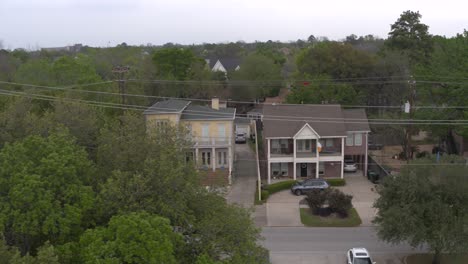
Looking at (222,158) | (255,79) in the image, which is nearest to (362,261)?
(222,158)

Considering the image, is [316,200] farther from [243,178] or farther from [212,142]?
[212,142]

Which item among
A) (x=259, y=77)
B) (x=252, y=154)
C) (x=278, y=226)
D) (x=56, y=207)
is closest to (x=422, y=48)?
(x=259, y=77)

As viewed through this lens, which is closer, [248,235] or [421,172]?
[248,235]

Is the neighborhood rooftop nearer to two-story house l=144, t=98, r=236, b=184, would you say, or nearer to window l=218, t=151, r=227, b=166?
two-story house l=144, t=98, r=236, b=184

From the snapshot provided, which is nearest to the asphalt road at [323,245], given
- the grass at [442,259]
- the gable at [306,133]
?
the grass at [442,259]

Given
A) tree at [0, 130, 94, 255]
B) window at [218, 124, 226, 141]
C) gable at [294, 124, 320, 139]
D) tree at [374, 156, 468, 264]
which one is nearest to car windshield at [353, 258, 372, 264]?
tree at [374, 156, 468, 264]

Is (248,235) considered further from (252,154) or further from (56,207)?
(252,154)
